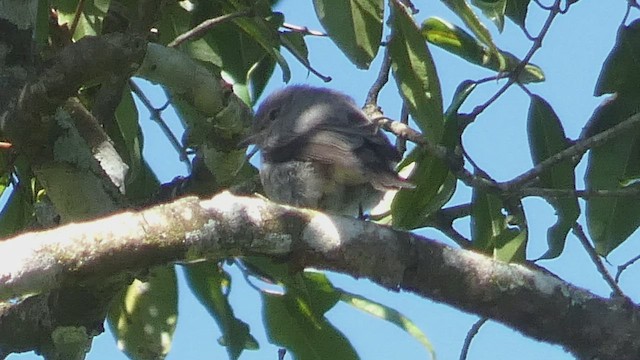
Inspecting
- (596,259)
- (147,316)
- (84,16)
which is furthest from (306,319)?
(84,16)

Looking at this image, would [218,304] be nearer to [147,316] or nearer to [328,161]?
[147,316]

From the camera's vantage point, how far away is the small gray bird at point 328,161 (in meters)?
4.34

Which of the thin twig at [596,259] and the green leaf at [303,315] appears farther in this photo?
the green leaf at [303,315]

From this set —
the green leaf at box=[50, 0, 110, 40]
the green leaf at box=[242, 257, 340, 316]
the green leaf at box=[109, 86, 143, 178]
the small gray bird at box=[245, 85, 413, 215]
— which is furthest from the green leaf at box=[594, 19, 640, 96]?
the green leaf at box=[50, 0, 110, 40]

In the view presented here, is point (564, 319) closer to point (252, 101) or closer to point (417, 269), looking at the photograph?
point (417, 269)

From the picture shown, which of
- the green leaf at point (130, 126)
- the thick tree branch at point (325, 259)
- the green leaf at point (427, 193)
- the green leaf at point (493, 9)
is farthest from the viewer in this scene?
the green leaf at point (130, 126)

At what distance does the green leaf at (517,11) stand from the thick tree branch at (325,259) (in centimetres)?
102

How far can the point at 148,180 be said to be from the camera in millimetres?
4020

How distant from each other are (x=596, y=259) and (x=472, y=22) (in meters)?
0.75

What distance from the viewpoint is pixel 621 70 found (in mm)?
3734

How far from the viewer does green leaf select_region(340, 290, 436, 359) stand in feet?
12.2

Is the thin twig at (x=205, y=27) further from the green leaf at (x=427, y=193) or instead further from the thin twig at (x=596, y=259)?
the thin twig at (x=596, y=259)

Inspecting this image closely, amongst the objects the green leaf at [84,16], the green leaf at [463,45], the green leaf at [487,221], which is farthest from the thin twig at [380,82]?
the green leaf at [84,16]

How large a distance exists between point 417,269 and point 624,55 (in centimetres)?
130
